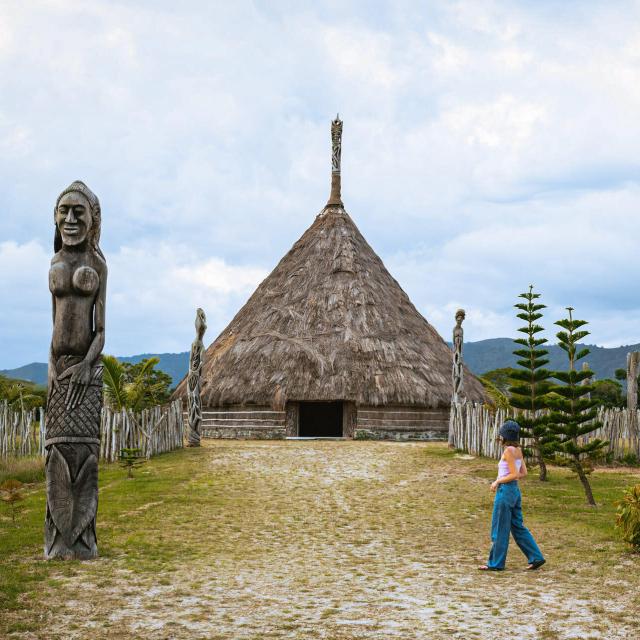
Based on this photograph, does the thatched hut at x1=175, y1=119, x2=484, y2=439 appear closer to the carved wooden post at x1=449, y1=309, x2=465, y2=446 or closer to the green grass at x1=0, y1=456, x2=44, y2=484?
the carved wooden post at x1=449, y1=309, x2=465, y2=446

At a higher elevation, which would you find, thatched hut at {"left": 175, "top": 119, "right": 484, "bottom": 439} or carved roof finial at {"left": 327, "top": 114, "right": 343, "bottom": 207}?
carved roof finial at {"left": 327, "top": 114, "right": 343, "bottom": 207}

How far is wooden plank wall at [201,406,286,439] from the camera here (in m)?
24.7

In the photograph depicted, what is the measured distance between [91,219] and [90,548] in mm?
3480


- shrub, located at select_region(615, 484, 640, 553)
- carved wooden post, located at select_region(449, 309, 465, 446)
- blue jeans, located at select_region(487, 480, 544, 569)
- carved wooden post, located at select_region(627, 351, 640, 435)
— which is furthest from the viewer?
carved wooden post, located at select_region(627, 351, 640, 435)

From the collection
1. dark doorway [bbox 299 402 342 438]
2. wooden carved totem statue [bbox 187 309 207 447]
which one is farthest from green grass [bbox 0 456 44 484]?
dark doorway [bbox 299 402 342 438]

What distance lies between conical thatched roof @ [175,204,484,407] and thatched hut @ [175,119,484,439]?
3cm

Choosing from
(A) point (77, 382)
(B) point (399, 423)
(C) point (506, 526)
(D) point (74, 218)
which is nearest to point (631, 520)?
(C) point (506, 526)

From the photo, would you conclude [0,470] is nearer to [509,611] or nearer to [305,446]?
[305,446]

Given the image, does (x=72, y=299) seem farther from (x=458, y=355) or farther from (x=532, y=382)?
(x=458, y=355)

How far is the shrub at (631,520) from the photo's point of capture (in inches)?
367

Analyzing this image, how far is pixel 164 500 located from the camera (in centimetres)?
1287

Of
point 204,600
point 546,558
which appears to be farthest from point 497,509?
point 204,600

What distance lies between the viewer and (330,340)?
25578 mm

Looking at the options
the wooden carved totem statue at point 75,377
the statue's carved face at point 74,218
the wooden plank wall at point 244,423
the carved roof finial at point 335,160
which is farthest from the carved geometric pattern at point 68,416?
the carved roof finial at point 335,160
